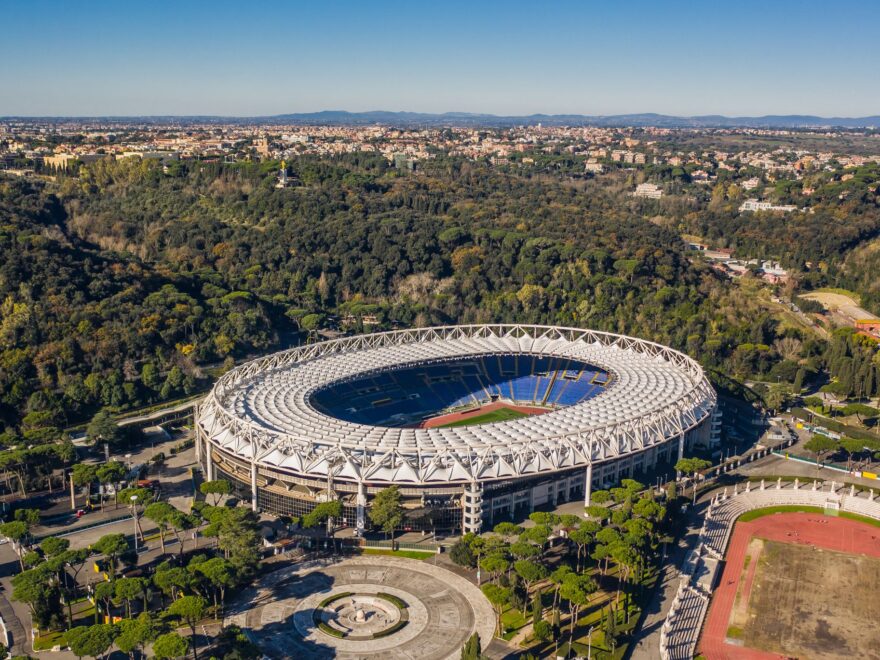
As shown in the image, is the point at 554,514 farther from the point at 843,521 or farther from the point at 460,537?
the point at 843,521

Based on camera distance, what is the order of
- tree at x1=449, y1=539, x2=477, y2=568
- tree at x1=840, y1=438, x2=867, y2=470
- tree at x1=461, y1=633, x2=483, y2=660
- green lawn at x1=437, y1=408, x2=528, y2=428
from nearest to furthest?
tree at x1=461, y1=633, x2=483, y2=660 < tree at x1=449, y1=539, x2=477, y2=568 < tree at x1=840, y1=438, x2=867, y2=470 < green lawn at x1=437, y1=408, x2=528, y2=428

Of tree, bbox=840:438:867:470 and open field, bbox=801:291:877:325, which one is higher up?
open field, bbox=801:291:877:325

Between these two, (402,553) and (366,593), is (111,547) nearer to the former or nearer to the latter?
(366,593)

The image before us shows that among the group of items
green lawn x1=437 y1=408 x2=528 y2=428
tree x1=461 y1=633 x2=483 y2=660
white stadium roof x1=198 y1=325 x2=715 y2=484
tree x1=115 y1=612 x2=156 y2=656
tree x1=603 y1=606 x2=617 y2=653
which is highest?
white stadium roof x1=198 y1=325 x2=715 y2=484

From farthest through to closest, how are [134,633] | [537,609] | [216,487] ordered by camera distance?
1. [216,487]
2. [537,609]
3. [134,633]

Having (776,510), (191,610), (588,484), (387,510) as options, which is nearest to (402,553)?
(387,510)

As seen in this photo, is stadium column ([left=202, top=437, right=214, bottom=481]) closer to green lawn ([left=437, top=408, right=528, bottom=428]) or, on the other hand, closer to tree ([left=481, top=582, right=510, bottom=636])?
green lawn ([left=437, top=408, right=528, bottom=428])

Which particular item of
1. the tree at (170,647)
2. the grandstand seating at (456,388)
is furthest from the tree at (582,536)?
the grandstand seating at (456,388)

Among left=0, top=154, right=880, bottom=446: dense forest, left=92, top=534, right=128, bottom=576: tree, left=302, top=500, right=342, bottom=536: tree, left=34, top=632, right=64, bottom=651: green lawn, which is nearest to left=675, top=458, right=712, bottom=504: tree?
left=302, top=500, right=342, bottom=536: tree
